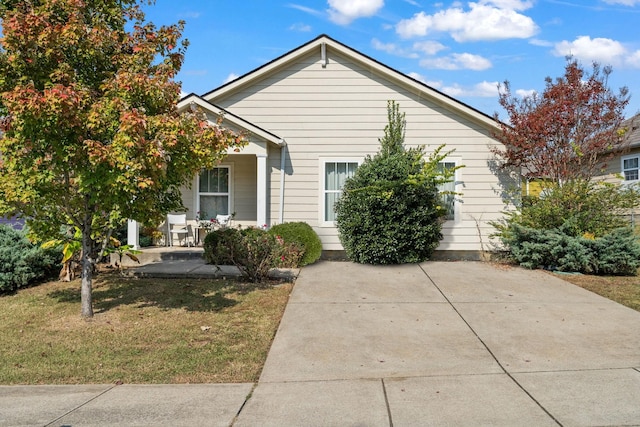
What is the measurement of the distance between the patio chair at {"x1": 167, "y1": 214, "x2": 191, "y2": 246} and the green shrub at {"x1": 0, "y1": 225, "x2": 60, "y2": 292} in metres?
3.17

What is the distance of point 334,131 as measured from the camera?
1184 cm

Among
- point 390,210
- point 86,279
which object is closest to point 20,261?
point 86,279

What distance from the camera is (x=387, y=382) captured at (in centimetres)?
452

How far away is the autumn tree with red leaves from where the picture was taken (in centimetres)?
1043

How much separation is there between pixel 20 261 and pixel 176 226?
4295mm

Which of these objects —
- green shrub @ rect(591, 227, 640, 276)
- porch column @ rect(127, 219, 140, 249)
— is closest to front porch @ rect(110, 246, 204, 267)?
porch column @ rect(127, 219, 140, 249)

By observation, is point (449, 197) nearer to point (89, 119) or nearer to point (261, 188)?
point (261, 188)

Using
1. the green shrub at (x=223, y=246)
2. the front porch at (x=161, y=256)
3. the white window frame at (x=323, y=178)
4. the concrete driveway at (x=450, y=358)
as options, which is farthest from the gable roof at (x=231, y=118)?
the concrete driveway at (x=450, y=358)

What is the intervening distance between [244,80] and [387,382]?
9145 mm

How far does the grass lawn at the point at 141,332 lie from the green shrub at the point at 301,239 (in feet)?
5.73

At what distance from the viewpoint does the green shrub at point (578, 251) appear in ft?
31.6

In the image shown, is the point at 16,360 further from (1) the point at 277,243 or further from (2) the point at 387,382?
(1) the point at 277,243

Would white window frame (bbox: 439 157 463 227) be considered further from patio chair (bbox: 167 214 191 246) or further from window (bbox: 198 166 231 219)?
patio chair (bbox: 167 214 191 246)

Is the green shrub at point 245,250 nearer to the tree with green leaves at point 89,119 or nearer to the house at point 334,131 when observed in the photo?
the house at point 334,131
